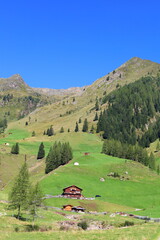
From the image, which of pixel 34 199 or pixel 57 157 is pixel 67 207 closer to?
pixel 34 199

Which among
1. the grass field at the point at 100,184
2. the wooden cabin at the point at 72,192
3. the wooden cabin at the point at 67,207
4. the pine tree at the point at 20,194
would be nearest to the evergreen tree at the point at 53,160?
the grass field at the point at 100,184

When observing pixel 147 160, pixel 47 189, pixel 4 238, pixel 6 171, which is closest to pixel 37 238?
pixel 4 238

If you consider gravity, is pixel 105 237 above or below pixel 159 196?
above

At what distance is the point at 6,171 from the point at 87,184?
55813 millimetres

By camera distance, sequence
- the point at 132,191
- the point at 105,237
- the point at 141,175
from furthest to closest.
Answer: the point at 141,175 < the point at 132,191 < the point at 105,237

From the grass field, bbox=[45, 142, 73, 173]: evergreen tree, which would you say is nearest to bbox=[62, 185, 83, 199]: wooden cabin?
the grass field

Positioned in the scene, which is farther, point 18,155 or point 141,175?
point 18,155

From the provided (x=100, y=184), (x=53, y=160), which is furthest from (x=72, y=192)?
(x=53, y=160)

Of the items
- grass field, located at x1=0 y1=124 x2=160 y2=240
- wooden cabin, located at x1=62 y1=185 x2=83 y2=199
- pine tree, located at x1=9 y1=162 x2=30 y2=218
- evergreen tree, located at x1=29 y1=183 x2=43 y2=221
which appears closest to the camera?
evergreen tree, located at x1=29 y1=183 x2=43 y2=221

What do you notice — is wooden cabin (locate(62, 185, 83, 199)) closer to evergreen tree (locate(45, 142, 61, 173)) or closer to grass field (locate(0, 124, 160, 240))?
grass field (locate(0, 124, 160, 240))

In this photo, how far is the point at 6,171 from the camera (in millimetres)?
153250

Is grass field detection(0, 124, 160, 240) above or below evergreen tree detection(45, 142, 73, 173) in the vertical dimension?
below

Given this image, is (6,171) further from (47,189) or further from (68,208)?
(68,208)

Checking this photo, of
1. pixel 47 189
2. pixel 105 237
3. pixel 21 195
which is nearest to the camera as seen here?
pixel 105 237
